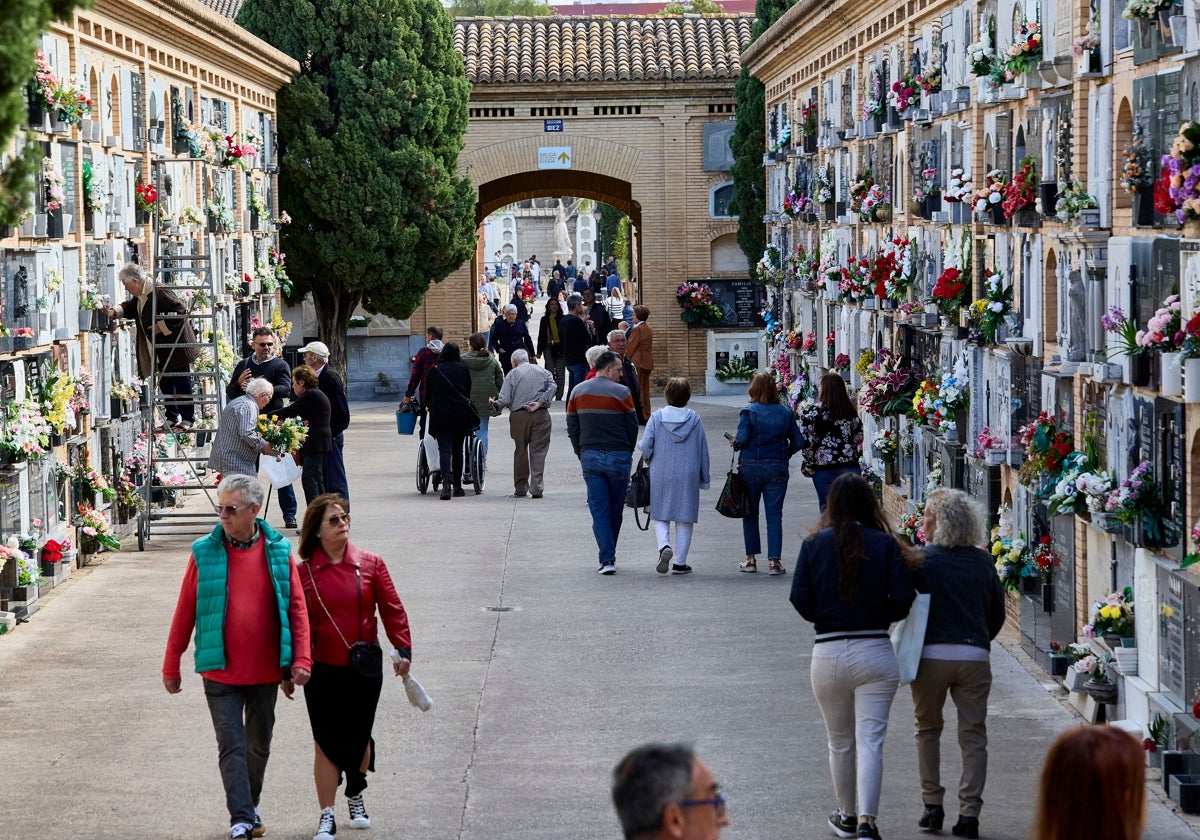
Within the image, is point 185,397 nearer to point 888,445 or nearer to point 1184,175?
point 888,445

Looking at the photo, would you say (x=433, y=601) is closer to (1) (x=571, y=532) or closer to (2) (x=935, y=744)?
(1) (x=571, y=532)

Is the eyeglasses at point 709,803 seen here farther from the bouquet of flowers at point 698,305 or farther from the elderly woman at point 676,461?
the bouquet of flowers at point 698,305

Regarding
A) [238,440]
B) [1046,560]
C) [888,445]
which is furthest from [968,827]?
[888,445]

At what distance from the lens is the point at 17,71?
6.27 meters

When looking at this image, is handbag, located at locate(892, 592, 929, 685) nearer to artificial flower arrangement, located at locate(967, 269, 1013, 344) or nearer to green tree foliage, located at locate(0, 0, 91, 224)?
green tree foliage, located at locate(0, 0, 91, 224)

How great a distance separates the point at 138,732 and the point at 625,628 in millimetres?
3780

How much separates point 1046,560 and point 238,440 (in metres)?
6.92

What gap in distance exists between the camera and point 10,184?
6.66 metres

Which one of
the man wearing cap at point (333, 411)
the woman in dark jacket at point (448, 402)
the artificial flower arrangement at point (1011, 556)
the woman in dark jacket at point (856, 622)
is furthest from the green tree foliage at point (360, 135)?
the woman in dark jacket at point (856, 622)

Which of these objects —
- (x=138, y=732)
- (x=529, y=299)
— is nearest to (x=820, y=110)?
(x=138, y=732)

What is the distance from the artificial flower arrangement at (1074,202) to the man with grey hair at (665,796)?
6.71 metres

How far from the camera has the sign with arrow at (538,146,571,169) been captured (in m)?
32.9

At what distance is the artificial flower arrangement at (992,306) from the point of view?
41.1ft

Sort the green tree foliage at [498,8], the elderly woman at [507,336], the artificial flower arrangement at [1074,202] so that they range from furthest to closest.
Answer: the green tree foliage at [498,8] → the elderly woman at [507,336] → the artificial flower arrangement at [1074,202]
